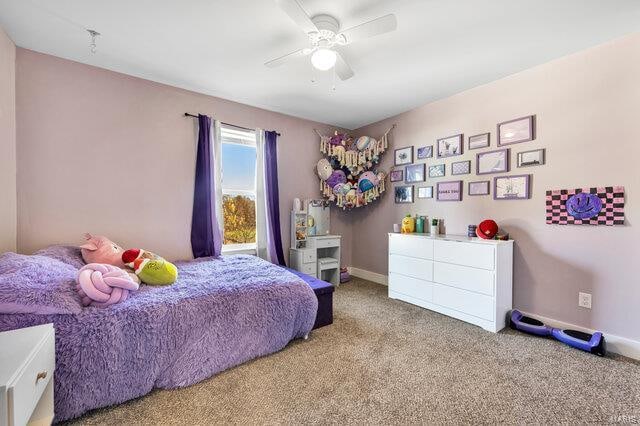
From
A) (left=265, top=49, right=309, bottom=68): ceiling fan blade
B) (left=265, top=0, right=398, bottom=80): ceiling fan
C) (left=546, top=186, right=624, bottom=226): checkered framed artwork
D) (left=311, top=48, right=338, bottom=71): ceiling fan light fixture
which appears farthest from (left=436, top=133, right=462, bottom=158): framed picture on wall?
(left=265, top=49, right=309, bottom=68): ceiling fan blade

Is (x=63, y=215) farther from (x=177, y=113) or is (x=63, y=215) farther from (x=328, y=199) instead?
(x=328, y=199)

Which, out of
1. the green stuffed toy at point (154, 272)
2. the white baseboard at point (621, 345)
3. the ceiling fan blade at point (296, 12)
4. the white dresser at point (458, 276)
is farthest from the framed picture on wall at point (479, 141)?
the green stuffed toy at point (154, 272)

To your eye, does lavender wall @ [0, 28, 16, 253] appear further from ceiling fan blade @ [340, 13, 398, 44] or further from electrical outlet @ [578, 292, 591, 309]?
electrical outlet @ [578, 292, 591, 309]

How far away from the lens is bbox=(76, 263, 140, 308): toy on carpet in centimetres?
154

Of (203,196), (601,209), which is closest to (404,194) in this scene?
(601,209)

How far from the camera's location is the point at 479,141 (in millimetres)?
2873

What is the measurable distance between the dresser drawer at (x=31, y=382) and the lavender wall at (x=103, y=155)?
68.3 inches

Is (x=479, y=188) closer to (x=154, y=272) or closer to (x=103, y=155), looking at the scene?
(x=154, y=272)

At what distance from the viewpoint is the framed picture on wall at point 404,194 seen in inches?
141

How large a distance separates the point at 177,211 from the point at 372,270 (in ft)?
9.30

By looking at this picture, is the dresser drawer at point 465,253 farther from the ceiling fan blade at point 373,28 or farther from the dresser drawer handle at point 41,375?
the dresser drawer handle at point 41,375

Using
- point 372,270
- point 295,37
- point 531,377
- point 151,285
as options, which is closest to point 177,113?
point 295,37

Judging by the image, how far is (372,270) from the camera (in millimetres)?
4125

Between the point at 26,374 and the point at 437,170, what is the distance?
359 cm
